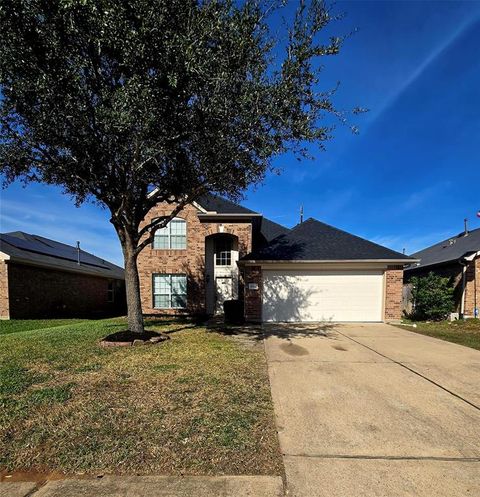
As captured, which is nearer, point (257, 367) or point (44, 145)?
point (257, 367)

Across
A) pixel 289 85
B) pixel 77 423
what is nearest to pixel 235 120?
pixel 289 85

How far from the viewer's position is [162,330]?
11.3 m

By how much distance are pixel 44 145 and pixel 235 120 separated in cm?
461

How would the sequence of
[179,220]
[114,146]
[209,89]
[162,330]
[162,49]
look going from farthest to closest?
[179,220] → [162,330] → [114,146] → [209,89] → [162,49]

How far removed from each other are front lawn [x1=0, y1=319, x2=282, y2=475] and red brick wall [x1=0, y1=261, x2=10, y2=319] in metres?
9.07

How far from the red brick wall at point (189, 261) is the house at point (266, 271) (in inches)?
1.9

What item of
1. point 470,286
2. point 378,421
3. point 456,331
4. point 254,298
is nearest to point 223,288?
point 254,298

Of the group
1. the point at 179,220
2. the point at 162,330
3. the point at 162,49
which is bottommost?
the point at 162,330

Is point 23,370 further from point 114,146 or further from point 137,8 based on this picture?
point 137,8

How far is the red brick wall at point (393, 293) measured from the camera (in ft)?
44.4

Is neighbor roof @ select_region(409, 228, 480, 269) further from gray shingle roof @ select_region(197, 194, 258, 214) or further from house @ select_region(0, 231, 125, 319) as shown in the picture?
house @ select_region(0, 231, 125, 319)

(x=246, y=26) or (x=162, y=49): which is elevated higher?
(x=246, y=26)

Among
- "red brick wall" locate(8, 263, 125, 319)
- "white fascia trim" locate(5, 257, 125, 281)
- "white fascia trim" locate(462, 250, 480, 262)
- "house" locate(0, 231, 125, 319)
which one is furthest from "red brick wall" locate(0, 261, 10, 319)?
"white fascia trim" locate(462, 250, 480, 262)

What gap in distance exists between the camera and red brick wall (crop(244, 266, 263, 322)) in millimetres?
13727
